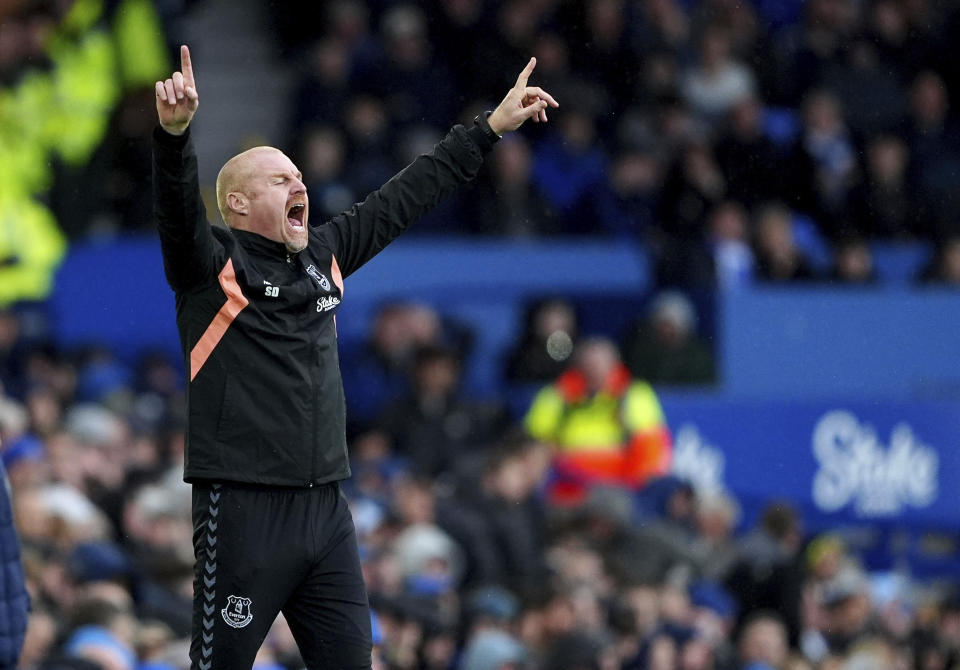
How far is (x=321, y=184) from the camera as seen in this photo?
1316 centimetres

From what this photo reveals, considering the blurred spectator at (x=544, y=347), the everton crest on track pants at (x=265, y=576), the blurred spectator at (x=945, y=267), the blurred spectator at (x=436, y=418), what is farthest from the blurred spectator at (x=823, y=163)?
the everton crest on track pants at (x=265, y=576)

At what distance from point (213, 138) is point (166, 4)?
4.26 feet

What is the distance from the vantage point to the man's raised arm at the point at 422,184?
545 centimetres

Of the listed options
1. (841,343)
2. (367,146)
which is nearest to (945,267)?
(841,343)

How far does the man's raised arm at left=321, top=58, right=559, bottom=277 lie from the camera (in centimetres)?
545

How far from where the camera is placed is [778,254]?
14227 mm

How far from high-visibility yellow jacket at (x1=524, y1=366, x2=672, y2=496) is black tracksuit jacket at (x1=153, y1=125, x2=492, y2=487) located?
748cm

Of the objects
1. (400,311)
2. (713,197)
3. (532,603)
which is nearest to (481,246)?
(400,311)

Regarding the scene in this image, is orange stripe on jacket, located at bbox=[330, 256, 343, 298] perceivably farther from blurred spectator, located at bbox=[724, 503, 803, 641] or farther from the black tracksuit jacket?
blurred spectator, located at bbox=[724, 503, 803, 641]

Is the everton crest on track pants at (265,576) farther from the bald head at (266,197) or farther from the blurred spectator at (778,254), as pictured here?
the blurred spectator at (778,254)

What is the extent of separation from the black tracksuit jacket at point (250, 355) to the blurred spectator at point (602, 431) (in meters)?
7.40

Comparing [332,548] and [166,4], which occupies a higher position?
[166,4]

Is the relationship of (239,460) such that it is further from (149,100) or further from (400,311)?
(149,100)

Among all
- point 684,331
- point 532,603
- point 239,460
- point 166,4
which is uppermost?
point 166,4
